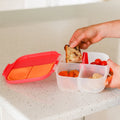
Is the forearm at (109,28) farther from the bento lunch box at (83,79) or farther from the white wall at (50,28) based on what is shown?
the bento lunch box at (83,79)

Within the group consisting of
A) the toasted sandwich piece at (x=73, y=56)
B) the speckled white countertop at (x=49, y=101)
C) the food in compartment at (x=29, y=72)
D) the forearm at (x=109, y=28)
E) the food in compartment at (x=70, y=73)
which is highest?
the forearm at (x=109, y=28)

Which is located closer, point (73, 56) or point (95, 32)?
point (73, 56)

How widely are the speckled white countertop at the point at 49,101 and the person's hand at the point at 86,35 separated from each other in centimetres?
27

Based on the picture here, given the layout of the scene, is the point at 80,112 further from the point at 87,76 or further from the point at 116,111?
the point at 116,111

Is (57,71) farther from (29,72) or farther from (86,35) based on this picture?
(86,35)

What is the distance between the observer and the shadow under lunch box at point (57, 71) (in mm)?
933

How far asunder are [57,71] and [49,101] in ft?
0.43

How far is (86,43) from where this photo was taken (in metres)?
1.25

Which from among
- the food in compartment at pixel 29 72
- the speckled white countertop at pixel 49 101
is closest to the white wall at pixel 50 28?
the food in compartment at pixel 29 72

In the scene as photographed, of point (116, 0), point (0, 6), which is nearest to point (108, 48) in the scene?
point (116, 0)

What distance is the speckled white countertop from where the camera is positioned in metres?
0.83

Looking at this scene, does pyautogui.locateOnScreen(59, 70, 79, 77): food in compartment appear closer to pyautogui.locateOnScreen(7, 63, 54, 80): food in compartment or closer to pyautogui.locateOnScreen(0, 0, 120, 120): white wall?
pyautogui.locateOnScreen(7, 63, 54, 80): food in compartment

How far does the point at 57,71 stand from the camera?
99cm

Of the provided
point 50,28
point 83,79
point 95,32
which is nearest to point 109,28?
point 95,32
